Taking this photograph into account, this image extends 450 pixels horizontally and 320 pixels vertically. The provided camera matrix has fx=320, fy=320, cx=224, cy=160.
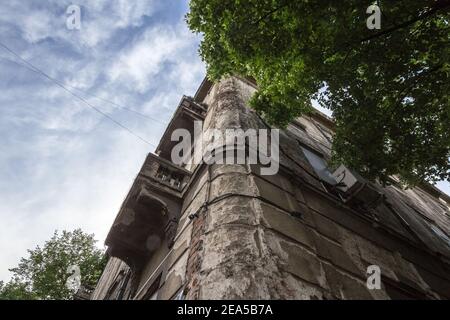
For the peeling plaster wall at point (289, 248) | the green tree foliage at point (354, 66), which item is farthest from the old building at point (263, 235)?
the green tree foliage at point (354, 66)

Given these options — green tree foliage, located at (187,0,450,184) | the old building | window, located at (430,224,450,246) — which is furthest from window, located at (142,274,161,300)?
window, located at (430,224,450,246)

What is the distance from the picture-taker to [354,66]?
610 cm

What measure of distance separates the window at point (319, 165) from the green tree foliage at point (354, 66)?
0.64 m

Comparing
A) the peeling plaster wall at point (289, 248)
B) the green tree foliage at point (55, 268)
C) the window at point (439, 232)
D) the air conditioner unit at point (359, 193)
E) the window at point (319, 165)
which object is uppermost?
the green tree foliage at point (55, 268)

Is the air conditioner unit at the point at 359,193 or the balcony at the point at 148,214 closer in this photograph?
the balcony at the point at 148,214

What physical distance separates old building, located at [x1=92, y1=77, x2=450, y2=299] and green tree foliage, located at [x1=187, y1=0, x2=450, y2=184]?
995mm

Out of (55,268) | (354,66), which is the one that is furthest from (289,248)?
(55,268)

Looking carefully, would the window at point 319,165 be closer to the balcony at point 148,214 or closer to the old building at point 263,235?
the old building at point 263,235

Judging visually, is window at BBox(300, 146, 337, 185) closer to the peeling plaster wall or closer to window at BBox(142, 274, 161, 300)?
the peeling plaster wall

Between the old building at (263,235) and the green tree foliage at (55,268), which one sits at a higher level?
the green tree foliage at (55,268)

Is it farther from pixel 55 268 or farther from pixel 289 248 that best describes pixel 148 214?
pixel 55 268

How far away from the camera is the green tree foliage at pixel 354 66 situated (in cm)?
556
